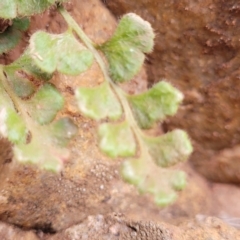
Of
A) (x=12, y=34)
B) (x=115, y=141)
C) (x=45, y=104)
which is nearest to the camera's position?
(x=115, y=141)

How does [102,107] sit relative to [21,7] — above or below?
below

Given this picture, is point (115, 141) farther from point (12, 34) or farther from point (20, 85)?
point (12, 34)

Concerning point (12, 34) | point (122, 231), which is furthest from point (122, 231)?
point (12, 34)

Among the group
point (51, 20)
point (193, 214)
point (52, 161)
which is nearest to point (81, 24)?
point (51, 20)

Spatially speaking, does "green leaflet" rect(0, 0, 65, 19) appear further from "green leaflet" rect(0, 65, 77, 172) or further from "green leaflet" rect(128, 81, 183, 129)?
"green leaflet" rect(128, 81, 183, 129)

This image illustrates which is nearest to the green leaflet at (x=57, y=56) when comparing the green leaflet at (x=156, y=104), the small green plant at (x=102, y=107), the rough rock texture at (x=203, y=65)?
the small green plant at (x=102, y=107)

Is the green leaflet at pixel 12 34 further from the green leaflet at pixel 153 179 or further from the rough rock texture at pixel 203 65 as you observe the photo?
the green leaflet at pixel 153 179

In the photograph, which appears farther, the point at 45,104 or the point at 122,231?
the point at 122,231

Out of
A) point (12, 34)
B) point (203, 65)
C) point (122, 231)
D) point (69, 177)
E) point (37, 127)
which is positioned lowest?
point (122, 231)
